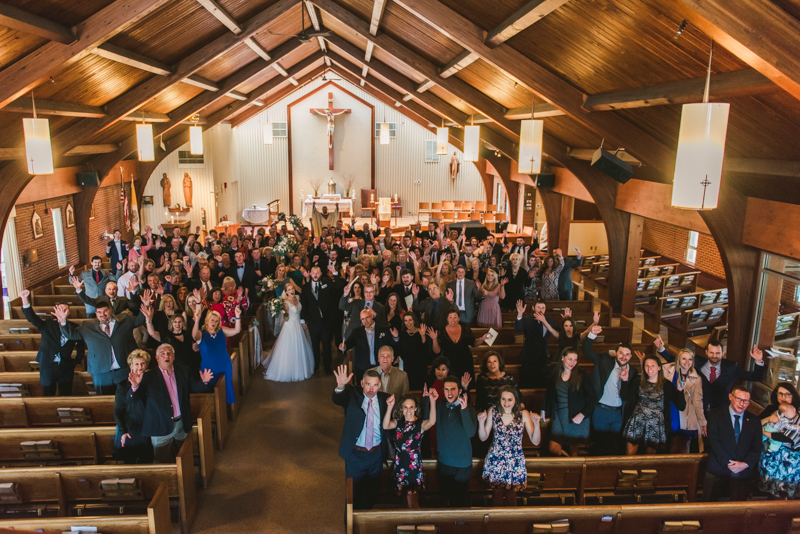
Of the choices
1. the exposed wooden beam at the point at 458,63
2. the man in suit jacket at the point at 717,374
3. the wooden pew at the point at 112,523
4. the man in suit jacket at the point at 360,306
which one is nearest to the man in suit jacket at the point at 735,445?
the man in suit jacket at the point at 717,374

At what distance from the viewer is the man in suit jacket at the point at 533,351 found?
20.7 feet

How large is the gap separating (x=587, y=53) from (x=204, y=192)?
597 inches

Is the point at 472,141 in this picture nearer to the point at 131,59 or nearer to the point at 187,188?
the point at 131,59

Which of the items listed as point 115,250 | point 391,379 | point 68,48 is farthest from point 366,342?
point 115,250

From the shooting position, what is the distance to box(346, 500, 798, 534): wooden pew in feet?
13.5

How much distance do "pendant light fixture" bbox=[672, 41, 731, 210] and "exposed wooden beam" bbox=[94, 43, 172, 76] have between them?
6719mm

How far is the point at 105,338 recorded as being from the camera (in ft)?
19.4

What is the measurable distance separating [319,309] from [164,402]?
10.9 ft

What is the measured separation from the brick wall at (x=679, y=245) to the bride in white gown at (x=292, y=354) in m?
8.76

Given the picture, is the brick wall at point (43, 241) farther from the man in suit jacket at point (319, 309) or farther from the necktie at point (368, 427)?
the necktie at point (368, 427)

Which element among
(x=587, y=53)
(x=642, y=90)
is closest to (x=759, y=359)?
(x=642, y=90)

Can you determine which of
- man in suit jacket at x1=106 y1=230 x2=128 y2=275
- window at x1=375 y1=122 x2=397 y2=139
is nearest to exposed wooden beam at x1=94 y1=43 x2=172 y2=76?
man in suit jacket at x1=106 y1=230 x2=128 y2=275

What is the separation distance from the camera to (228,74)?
13.1 m

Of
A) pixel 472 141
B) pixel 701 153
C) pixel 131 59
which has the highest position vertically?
pixel 131 59
